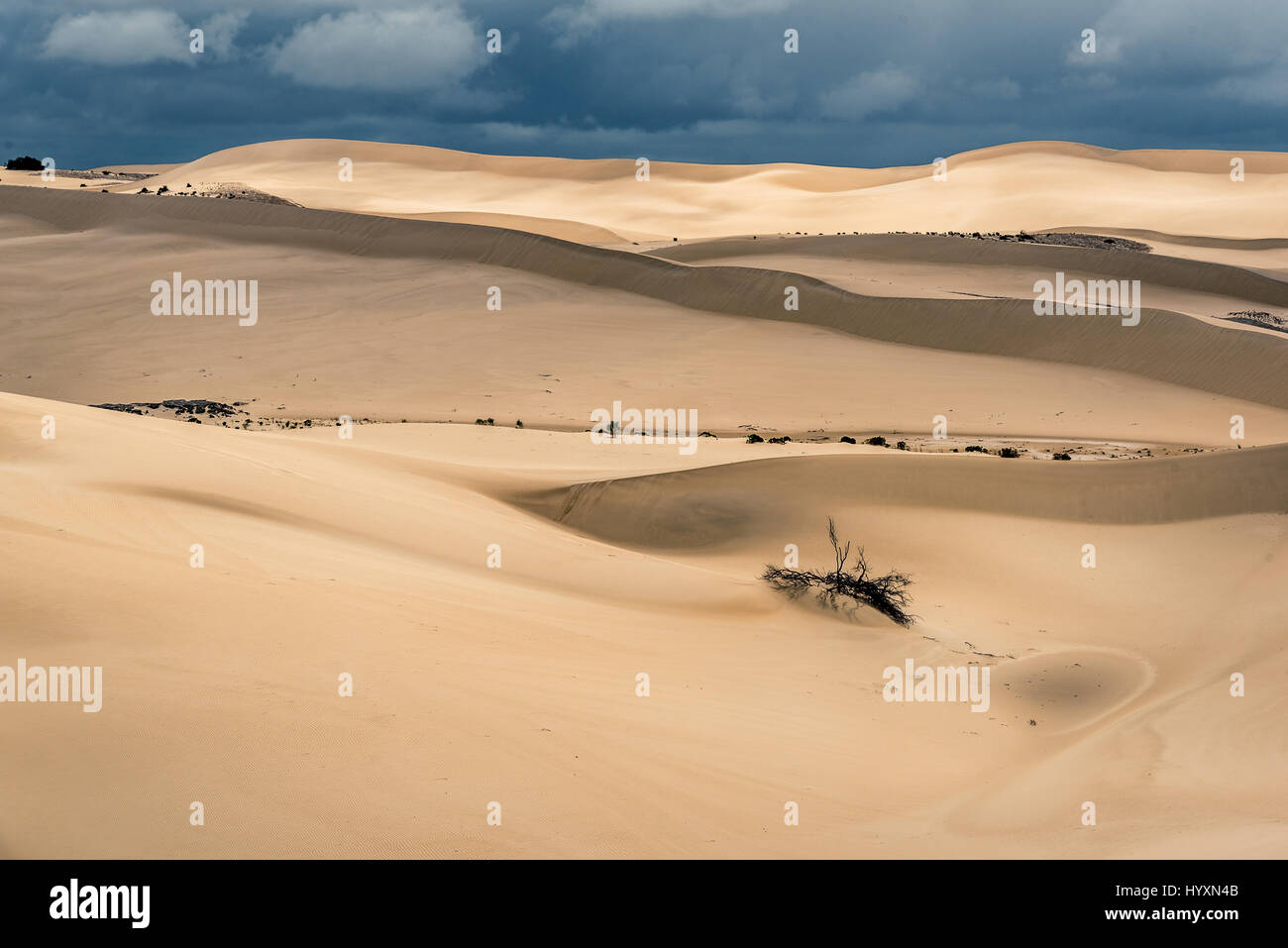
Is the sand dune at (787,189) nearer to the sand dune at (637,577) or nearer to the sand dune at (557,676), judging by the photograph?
the sand dune at (637,577)

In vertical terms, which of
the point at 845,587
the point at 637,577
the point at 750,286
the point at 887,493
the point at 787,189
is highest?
the point at 787,189

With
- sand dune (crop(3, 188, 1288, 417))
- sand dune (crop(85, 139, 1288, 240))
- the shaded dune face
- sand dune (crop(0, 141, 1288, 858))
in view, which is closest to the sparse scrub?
sand dune (crop(0, 141, 1288, 858))

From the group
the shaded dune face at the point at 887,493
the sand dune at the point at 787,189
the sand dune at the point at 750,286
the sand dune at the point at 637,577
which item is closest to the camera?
the sand dune at the point at 637,577

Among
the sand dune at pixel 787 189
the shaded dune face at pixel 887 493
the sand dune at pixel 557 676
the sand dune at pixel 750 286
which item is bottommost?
the sand dune at pixel 557 676

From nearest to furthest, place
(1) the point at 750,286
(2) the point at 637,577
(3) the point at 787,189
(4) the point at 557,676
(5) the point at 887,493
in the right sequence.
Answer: (4) the point at 557,676 < (2) the point at 637,577 < (5) the point at 887,493 < (1) the point at 750,286 < (3) the point at 787,189

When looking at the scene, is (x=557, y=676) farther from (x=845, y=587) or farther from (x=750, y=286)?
(x=750, y=286)

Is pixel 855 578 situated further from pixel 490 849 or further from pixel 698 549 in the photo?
pixel 490 849

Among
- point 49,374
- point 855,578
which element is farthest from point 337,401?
point 855,578

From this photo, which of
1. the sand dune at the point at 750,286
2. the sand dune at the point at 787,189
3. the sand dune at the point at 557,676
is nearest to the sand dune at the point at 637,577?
the sand dune at the point at 557,676

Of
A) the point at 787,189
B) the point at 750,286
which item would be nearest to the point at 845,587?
the point at 750,286

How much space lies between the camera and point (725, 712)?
7.99 meters

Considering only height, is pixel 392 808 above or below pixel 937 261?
below

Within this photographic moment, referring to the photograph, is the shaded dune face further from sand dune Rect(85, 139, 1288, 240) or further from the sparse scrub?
sand dune Rect(85, 139, 1288, 240)
